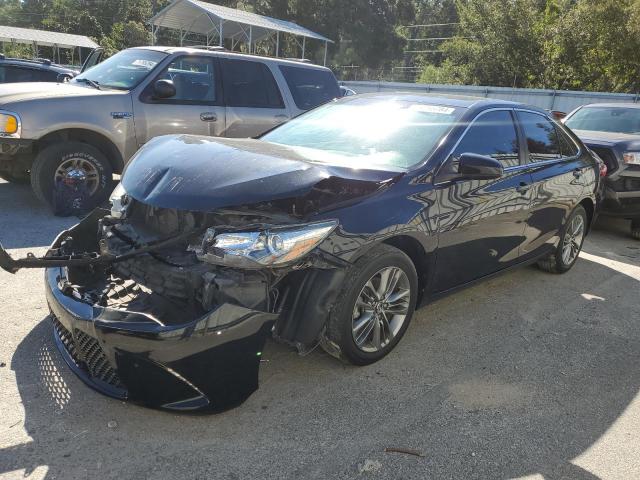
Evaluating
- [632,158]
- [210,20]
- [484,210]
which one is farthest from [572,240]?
[210,20]

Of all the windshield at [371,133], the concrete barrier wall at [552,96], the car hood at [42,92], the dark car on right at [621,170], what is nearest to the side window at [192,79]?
the car hood at [42,92]

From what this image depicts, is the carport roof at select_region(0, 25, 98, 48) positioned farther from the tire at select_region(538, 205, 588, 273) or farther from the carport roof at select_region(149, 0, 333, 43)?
the tire at select_region(538, 205, 588, 273)

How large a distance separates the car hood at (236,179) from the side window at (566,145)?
2.62m

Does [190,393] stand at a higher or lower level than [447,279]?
lower

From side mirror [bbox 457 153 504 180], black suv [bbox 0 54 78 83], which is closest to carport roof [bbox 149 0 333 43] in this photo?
black suv [bbox 0 54 78 83]

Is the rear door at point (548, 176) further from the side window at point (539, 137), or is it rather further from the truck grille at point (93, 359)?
the truck grille at point (93, 359)

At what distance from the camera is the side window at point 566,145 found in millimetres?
5109

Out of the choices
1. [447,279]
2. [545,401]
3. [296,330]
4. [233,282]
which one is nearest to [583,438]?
[545,401]

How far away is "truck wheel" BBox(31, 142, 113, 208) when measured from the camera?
18.7 ft

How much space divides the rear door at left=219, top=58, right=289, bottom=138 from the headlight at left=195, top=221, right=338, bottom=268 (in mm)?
4471

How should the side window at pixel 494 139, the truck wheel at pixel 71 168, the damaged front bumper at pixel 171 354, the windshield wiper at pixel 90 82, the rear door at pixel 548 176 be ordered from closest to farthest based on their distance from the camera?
the damaged front bumper at pixel 171 354
the side window at pixel 494 139
the rear door at pixel 548 176
the truck wheel at pixel 71 168
the windshield wiper at pixel 90 82

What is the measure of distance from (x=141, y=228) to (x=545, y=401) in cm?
267

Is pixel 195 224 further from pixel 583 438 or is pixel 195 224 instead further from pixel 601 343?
pixel 601 343

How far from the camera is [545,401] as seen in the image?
3219 mm
